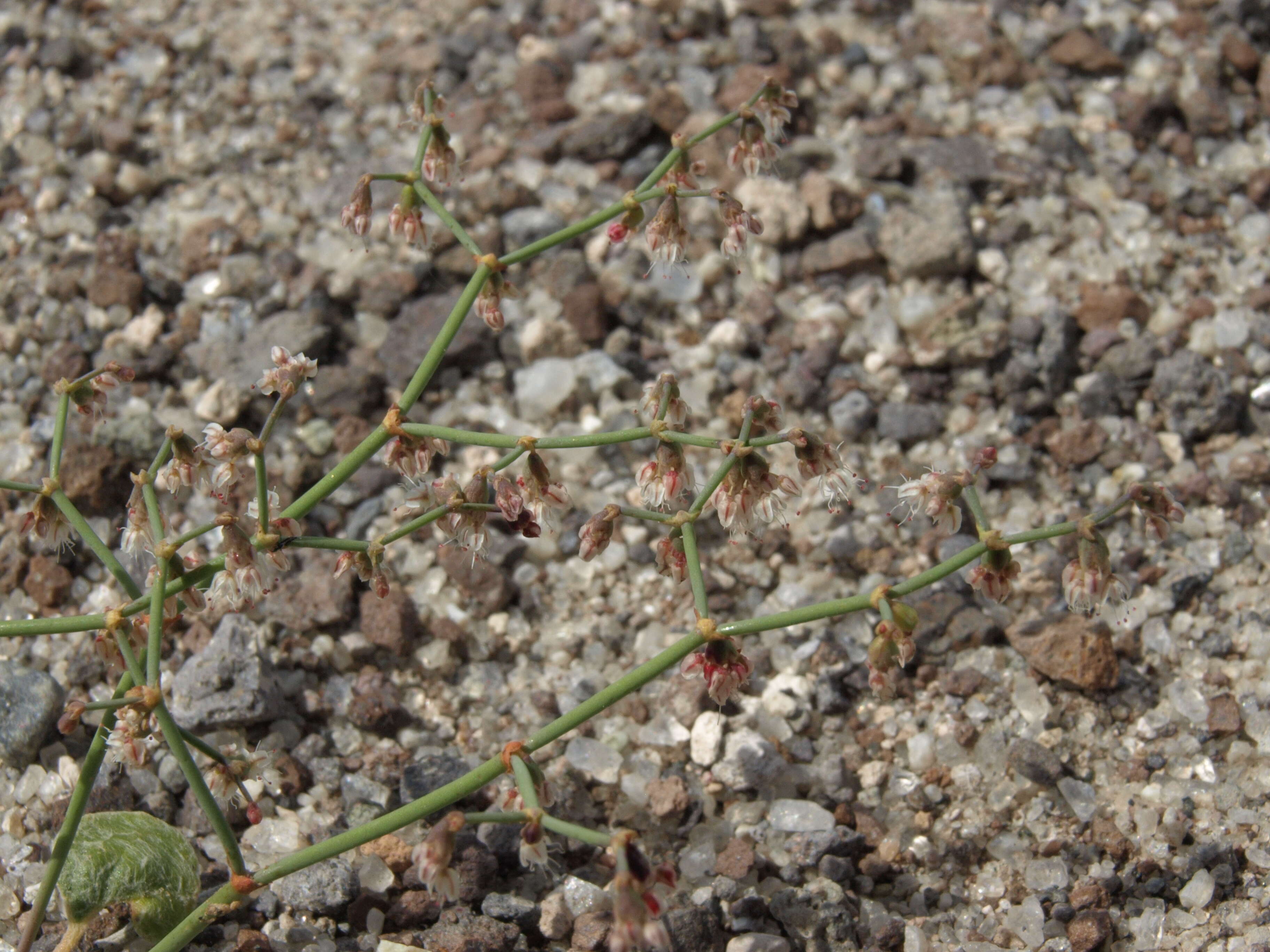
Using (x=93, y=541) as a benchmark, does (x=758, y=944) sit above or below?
below

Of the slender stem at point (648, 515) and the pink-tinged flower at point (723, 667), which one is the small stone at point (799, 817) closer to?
the pink-tinged flower at point (723, 667)

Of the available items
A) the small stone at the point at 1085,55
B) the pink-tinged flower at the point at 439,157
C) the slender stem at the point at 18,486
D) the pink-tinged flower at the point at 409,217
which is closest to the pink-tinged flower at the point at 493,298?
the pink-tinged flower at the point at 409,217

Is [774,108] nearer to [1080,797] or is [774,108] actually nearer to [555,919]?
[1080,797]

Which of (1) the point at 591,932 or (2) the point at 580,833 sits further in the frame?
(1) the point at 591,932

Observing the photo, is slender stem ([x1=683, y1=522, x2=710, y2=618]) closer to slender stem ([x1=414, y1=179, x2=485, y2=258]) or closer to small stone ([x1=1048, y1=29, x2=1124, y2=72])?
slender stem ([x1=414, y1=179, x2=485, y2=258])

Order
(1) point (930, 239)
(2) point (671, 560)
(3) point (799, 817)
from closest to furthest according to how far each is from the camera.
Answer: (2) point (671, 560) → (3) point (799, 817) → (1) point (930, 239)

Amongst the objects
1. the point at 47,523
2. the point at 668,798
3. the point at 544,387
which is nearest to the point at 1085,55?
the point at 544,387

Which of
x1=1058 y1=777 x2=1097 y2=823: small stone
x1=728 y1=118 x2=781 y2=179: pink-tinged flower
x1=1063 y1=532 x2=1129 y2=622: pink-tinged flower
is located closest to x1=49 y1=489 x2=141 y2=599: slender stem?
x1=728 y1=118 x2=781 y2=179: pink-tinged flower
